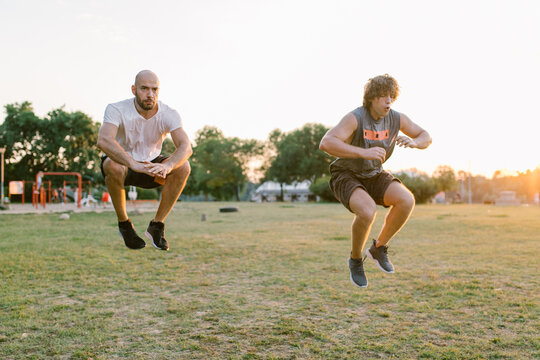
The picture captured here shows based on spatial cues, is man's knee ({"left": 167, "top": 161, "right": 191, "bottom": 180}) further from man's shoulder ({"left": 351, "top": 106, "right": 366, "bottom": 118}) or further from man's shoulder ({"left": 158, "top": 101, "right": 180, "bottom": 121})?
man's shoulder ({"left": 351, "top": 106, "right": 366, "bottom": 118})

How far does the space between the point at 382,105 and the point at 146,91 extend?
2.81m

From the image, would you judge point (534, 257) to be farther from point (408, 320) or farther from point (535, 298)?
point (408, 320)

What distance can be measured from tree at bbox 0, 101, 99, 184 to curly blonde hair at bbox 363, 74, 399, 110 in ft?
76.1

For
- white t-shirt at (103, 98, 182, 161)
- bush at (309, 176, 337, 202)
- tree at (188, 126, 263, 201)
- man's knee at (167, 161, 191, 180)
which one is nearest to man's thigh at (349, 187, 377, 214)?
man's knee at (167, 161, 191, 180)

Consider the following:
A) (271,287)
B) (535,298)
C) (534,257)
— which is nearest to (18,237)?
(271,287)

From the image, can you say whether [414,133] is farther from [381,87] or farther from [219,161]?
[219,161]

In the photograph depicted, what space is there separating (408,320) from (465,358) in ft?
10.0

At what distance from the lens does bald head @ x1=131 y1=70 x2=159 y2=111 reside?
465 centimetres

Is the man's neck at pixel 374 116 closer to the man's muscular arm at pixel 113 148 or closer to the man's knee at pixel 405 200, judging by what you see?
the man's knee at pixel 405 200

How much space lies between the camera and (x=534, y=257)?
2433cm

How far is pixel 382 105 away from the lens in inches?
212

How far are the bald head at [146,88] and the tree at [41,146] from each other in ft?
74.1

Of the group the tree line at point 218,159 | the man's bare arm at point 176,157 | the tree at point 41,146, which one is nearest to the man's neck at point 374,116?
the man's bare arm at point 176,157

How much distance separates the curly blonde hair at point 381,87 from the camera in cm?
529
